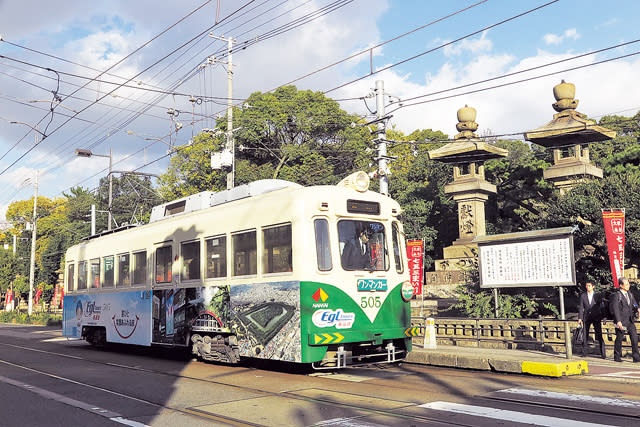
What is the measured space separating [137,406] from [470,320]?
9.76 m

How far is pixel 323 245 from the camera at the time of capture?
405 inches

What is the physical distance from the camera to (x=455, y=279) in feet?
84.6

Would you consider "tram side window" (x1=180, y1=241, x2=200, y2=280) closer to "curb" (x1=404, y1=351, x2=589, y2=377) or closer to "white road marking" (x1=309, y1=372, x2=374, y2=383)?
"white road marking" (x1=309, y1=372, x2=374, y2=383)

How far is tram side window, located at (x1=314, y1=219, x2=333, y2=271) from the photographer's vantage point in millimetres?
10195

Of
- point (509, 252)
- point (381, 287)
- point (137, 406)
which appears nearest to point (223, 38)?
point (509, 252)

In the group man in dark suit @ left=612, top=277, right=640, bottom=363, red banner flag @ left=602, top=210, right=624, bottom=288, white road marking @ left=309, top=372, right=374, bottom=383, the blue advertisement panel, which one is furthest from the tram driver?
red banner flag @ left=602, top=210, right=624, bottom=288

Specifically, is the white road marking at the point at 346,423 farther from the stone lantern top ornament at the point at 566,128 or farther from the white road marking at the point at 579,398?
the stone lantern top ornament at the point at 566,128

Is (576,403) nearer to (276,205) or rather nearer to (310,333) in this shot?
(310,333)

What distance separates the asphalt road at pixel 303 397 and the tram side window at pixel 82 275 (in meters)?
5.76

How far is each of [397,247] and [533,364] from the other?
3.14 meters

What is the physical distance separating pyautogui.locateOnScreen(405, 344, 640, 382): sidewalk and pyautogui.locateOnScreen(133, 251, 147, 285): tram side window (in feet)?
21.8

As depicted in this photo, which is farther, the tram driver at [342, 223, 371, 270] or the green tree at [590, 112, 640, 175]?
the green tree at [590, 112, 640, 175]

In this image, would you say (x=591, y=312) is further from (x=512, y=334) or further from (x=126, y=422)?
(x=126, y=422)

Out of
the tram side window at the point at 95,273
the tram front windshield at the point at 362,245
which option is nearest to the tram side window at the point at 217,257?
the tram front windshield at the point at 362,245
